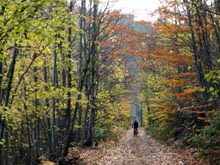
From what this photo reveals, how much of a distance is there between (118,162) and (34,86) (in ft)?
17.2

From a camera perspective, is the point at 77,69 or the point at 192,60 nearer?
the point at 192,60

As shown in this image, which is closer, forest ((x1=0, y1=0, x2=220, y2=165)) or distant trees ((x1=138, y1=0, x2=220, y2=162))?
forest ((x1=0, y1=0, x2=220, y2=165))

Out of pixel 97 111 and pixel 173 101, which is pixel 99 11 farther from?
pixel 97 111

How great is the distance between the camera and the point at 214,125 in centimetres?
1067

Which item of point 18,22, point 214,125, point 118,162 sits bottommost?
point 118,162

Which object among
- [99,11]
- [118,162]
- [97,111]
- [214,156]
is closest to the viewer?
[214,156]

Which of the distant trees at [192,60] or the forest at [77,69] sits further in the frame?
the distant trees at [192,60]

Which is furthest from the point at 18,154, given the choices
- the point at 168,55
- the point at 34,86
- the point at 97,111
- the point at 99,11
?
the point at 168,55

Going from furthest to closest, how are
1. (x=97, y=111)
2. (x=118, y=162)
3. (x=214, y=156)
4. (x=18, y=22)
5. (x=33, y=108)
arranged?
(x=97, y=111)
(x=33, y=108)
(x=118, y=162)
(x=214, y=156)
(x=18, y=22)

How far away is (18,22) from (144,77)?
99.2 ft

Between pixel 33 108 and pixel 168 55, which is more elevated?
pixel 168 55

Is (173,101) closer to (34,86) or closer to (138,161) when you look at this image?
(138,161)

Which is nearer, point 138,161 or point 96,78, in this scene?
point 138,161

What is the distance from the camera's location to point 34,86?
13195 mm
